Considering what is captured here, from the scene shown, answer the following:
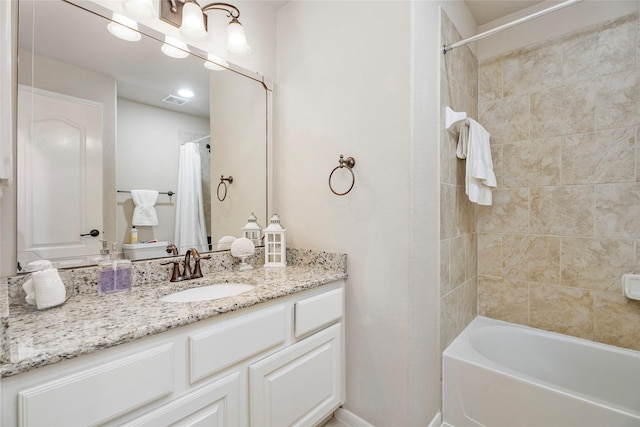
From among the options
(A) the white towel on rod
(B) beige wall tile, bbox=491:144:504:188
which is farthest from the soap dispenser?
(B) beige wall tile, bbox=491:144:504:188

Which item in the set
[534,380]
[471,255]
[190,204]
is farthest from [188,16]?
[534,380]

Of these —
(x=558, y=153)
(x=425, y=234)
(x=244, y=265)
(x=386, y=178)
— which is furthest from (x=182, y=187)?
(x=558, y=153)

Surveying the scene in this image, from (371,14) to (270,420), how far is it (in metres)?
1.98

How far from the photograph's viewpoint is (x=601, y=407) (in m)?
1.22

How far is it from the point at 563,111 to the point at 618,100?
0.25m

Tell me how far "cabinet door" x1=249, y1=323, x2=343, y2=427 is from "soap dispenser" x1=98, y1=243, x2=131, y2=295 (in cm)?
65

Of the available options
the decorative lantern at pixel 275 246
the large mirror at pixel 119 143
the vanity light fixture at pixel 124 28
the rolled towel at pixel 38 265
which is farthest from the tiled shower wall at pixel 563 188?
the rolled towel at pixel 38 265

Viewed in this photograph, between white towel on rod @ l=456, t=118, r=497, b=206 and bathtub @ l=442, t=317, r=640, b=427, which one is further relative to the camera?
white towel on rod @ l=456, t=118, r=497, b=206

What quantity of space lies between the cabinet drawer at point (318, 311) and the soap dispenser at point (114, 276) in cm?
74

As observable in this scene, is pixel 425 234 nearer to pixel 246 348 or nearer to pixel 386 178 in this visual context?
pixel 386 178

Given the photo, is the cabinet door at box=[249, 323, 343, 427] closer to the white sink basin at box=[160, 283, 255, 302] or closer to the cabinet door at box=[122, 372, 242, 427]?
the cabinet door at box=[122, 372, 242, 427]

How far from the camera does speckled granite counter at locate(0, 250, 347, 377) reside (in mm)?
701

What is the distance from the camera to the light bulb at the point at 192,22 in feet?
4.60

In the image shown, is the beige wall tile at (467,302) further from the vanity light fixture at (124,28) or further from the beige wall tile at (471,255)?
the vanity light fixture at (124,28)
